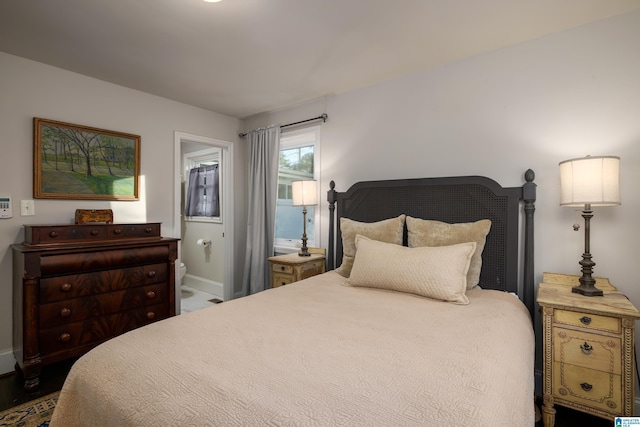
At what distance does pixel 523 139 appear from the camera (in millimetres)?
2225

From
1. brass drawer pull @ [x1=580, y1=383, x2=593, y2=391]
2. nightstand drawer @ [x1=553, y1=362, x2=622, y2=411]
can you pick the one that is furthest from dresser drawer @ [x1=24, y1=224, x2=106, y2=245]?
brass drawer pull @ [x1=580, y1=383, x2=593, y2=391]

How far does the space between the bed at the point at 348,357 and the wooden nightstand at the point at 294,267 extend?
2.29 feet

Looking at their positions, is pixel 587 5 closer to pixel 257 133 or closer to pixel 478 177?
pixel 478 177

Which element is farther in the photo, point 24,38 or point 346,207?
point 346,207

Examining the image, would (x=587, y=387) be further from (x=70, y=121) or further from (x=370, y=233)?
(x=70, y=121)

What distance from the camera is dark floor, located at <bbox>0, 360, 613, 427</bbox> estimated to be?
71.7 inches

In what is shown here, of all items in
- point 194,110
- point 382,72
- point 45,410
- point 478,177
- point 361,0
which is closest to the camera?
point 361,0

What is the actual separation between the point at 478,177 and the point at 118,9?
2.59 m

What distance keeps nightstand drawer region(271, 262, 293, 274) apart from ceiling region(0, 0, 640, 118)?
1723mm

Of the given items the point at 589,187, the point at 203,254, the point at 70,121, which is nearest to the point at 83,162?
the point at 70,121

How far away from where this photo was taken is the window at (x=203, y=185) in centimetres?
439

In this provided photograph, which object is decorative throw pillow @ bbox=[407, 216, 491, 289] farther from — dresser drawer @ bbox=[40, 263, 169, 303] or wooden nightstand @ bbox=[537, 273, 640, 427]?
dresser drawer @ bbox=[40, 263, 169, 303]

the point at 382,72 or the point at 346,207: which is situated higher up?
the point at 382,72

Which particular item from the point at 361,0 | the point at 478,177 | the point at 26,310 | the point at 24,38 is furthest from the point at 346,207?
the point at 24,38
